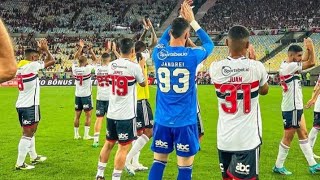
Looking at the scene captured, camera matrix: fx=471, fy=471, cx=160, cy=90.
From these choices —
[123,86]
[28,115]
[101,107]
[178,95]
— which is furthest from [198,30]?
[101,107]

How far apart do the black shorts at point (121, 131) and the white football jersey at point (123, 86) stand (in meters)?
0.09

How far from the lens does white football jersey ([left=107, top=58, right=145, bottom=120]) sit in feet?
26.9

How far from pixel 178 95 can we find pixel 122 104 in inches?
73.0

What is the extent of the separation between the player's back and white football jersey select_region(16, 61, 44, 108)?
431cm

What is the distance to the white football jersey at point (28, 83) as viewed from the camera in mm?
10204

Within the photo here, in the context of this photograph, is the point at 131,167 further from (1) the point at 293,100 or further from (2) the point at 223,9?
(2) the point at 223,9

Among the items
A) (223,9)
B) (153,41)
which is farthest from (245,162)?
(223,9)

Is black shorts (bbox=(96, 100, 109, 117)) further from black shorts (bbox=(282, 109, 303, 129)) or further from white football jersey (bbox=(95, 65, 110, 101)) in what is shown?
black shorts (bbox=(282, 109, 303, 129))

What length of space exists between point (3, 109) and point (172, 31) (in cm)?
1936

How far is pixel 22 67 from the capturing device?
10203 mm

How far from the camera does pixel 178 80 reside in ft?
22.0

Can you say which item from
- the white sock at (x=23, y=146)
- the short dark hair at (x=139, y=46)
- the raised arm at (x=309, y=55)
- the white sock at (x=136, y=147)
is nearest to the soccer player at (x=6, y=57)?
the raised arm at (x=309, y=55)

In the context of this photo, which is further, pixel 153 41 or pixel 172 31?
pixel 153 41

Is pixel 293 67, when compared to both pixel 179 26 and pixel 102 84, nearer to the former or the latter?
pixel 179 26
